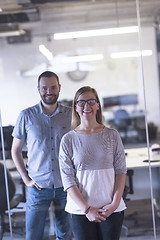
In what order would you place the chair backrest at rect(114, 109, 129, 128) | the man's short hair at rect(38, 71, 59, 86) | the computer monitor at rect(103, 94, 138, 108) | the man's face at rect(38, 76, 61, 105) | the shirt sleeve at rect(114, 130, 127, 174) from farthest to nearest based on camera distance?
the chair backrest at rect(114, 109, 129, 128), the computer monitor at rect(103, 94, 138, 108), the man's short hair at rect(38, 71, 59, 86), the man's face at rect(38, 76, 61, 105), the shirt sleeve at rect(114, 130, 127, 174)

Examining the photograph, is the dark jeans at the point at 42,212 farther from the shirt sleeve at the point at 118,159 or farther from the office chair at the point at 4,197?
the shirt sleeve at the point at 118,159

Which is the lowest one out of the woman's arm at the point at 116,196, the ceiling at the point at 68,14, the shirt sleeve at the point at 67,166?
the woman's arm at the point at 116,196

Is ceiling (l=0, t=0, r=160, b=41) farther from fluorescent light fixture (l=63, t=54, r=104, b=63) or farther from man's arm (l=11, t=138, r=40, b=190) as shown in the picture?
man's arm (l=11, t=138, r=40, b=190)

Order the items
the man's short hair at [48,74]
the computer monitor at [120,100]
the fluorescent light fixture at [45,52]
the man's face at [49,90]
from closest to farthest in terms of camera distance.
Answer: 1. the man's face at [49,90]
2. the man's short hair at [48,74]
3. the fluorescent light fixture at [45,52]
4. the computer monitor at [120,100]

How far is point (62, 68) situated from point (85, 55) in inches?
14.8

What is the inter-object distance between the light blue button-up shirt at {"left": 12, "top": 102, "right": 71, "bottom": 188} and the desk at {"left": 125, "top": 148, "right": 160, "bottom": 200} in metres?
0.79

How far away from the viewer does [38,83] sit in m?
3.10

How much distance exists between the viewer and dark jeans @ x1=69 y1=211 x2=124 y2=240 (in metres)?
2.22

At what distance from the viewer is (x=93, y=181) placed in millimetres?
2211

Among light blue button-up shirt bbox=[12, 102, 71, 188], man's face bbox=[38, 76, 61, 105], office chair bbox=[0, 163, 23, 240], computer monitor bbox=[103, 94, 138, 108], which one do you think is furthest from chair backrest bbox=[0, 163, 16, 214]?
computer monitor bbox=[103, 94, 138, 108]

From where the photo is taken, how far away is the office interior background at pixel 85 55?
3244mm

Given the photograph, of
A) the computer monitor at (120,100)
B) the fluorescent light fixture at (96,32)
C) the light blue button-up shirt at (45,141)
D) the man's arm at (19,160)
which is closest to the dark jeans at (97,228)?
the light blue button-up shirt at (45,141)

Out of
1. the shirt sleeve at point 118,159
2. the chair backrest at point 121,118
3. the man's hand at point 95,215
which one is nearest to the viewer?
the man's hand at point 95,215

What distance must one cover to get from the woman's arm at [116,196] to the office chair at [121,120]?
130 centimetres
